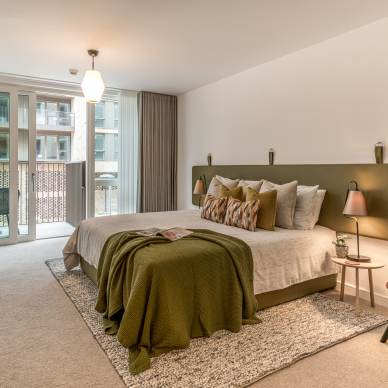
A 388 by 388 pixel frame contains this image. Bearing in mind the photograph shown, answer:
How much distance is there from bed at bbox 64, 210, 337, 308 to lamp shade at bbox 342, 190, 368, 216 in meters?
0.39

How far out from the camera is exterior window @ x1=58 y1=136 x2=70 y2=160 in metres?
8.88

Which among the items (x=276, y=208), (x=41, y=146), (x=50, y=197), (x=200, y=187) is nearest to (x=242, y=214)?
(x=276, y=208)

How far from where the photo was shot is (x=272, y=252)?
2627 millimetres

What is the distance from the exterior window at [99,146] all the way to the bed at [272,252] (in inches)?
93.1

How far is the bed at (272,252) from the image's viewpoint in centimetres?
260

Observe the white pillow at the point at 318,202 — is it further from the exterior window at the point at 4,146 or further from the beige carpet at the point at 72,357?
the exterior window at the point at 4,146

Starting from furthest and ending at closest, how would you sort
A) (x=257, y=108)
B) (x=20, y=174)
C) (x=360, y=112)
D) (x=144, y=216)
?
(x=20, y=174), (x=257, y=108), (x=144, y=216), (x=360, y=112)

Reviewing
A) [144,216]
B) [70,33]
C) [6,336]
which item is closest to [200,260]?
[6,336]

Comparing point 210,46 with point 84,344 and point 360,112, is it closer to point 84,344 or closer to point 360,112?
point 360,112

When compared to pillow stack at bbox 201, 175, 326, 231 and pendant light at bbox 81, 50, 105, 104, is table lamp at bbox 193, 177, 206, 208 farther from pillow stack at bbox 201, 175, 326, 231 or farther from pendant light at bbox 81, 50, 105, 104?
pendant light at bbox 81, 50, 105, 104

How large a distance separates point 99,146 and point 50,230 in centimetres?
205

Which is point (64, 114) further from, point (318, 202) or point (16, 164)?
point (318, 202)

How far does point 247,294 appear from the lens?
7.64ft

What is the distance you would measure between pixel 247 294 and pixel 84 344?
46.2 inches
